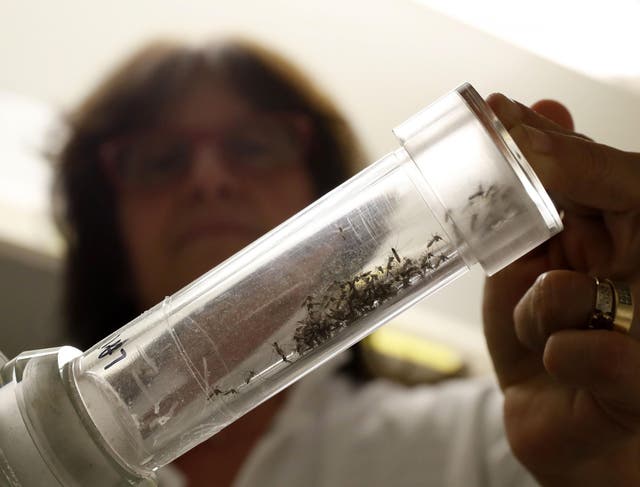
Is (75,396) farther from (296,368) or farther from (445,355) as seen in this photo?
(445,355)

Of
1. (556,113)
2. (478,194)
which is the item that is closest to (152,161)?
(556,113)

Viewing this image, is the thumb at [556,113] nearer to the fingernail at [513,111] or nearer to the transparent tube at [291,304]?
the fingernail at [513,111]

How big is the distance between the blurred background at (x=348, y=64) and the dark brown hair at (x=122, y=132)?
3 centimetres

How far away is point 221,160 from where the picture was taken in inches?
47.0

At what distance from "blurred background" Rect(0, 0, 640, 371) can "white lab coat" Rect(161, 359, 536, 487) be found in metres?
0.13

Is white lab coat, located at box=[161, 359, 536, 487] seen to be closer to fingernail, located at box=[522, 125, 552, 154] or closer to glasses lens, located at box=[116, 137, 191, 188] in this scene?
glasses lens, located at box=[116, 137, 191, 188]

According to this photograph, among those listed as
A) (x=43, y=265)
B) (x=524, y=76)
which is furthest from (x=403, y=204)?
(x=43, y=265)

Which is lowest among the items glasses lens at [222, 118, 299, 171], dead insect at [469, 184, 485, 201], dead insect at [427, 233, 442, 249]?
dead insect at [427, 233, 442, 249]

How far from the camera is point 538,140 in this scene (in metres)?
0.46

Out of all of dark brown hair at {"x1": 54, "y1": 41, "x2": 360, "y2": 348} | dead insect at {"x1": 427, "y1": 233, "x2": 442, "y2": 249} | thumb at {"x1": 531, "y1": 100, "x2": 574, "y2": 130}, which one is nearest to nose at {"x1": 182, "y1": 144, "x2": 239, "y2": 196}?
dark brown hair at {"x1": 54, "y1": 41, "x2": 360, "y2": 348}

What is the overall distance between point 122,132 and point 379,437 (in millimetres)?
670

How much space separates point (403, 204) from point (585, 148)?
0.47 ft

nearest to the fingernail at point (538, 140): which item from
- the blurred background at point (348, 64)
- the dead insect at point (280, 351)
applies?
the dead insect at point (280, 351)

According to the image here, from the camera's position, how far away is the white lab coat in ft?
3.22
